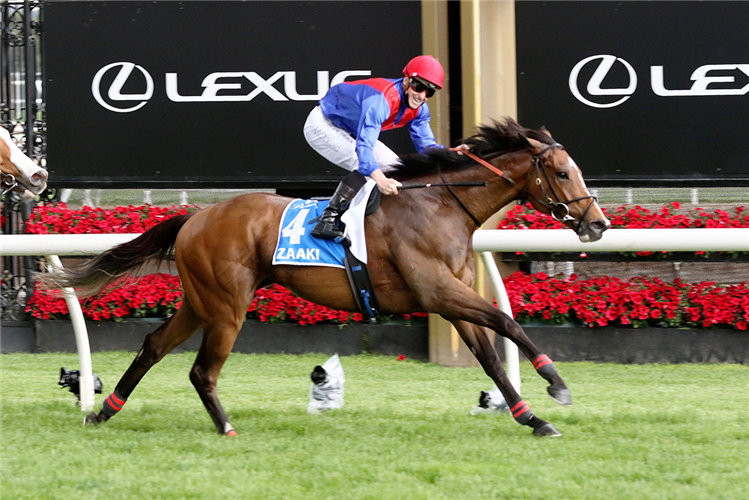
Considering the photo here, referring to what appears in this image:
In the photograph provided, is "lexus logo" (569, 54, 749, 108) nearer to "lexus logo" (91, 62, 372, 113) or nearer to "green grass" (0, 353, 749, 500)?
"lexus logo" (91, 62, 372, 113)

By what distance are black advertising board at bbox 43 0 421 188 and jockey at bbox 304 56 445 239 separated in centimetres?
181

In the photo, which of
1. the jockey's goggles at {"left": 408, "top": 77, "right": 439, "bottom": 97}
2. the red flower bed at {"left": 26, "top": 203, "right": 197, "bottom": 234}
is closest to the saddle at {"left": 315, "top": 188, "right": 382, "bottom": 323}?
the jockey's goggles at {"left": 408, "top": 77, "right": 439, "bottom": 97}

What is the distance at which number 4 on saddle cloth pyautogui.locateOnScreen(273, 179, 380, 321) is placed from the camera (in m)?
3.69

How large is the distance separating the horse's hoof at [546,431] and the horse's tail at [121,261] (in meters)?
1.85

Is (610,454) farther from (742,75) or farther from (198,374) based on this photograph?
(742,75)

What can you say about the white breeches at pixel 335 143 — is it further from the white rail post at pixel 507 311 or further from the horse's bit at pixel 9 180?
the horse's bit at pixel 9 180

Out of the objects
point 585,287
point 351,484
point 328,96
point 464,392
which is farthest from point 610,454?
point 585,287

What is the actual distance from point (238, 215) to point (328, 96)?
2.45ft

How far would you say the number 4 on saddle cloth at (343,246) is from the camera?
3.69 metres

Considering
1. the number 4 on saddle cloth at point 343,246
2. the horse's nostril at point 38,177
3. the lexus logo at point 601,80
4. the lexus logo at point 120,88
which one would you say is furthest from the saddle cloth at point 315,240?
the lexus logo at point 120,88

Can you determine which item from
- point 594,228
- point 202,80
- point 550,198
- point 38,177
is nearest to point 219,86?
point 202,80

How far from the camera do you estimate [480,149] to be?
3.83 metres

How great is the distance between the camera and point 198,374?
380 centimetres

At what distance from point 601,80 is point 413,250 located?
2745 mm
